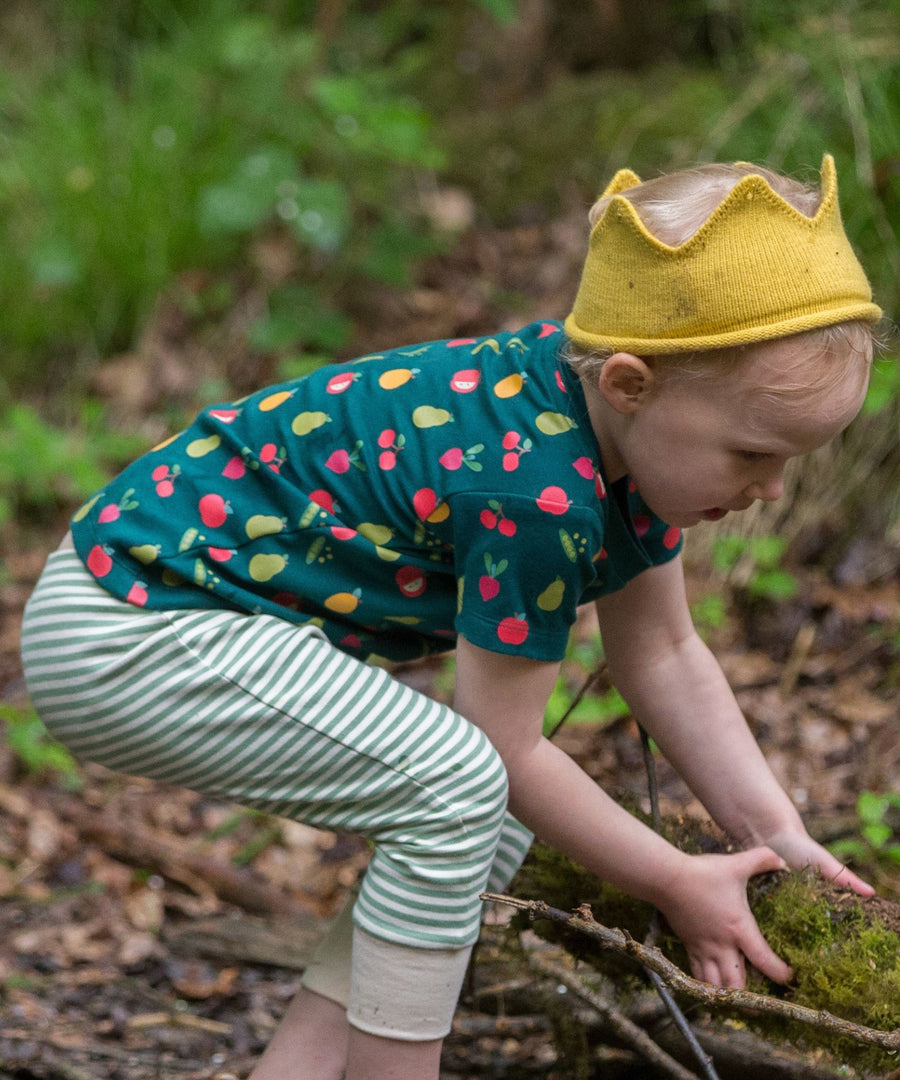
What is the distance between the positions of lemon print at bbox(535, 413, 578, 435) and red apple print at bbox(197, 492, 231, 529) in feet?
1.55

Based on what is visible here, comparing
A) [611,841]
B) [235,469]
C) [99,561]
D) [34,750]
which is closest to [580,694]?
[611,841]

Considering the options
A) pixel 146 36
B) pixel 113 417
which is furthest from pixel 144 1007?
pixel 146 36

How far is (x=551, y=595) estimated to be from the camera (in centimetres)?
157

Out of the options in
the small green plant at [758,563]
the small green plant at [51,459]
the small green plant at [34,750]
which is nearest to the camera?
the small green plant at [34,750]

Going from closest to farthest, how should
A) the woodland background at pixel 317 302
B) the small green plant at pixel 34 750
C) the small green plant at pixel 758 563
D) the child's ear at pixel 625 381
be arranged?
the child's ear at pixel 625 381 < the woodland background at pixel 317 302 < the small green plant at pixel 34 750 < the small green plant at pixel 758 563

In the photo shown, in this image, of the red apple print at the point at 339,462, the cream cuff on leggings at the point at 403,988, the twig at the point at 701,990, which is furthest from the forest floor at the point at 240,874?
the red apple print at the point at 339,462

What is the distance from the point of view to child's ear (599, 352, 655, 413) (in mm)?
1554

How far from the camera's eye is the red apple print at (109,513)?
1.77m

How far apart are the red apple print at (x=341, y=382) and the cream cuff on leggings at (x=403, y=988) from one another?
0.79m

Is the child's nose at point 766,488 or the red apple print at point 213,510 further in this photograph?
the red apple print at point 213,510

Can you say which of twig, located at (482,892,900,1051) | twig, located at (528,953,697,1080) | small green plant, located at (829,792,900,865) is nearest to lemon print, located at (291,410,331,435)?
twig, located at (482,892,900,1051)

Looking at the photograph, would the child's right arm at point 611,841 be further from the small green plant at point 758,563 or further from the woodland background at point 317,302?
the small green plant at point 758,563

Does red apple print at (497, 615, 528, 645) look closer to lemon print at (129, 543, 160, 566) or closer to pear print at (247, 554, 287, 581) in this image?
pear print at (247, 554, 287, 581)

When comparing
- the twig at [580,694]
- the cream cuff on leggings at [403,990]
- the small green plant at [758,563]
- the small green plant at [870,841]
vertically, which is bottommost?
the small green plant at [758,563]
